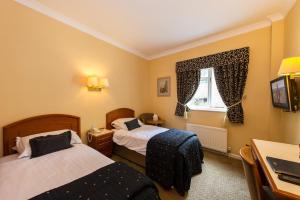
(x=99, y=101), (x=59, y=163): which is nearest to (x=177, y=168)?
(x=59, y=163)

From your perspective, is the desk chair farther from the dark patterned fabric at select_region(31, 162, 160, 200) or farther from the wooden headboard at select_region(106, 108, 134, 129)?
the wooden headboard at select_region(106, 108, 134, 129)

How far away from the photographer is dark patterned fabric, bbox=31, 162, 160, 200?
115cm

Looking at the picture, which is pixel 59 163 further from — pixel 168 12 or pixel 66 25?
pixel 168 12

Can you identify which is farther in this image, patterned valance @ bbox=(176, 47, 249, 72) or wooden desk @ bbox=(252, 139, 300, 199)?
patterned valance @ bbox=(176, 47, 249, 72)

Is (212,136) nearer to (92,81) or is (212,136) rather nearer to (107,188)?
(107,188)

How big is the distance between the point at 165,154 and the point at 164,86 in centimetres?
234

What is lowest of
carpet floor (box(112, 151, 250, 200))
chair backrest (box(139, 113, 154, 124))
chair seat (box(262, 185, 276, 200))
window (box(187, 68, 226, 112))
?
carpet floor (box(112, 151, 250, 200))

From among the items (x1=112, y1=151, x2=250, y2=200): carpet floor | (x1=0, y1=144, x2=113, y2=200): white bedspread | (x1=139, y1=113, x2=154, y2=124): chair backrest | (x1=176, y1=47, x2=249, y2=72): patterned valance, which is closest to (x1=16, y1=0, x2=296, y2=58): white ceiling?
(x1=176, y1=47, x2=249, y2=72): patterned valance

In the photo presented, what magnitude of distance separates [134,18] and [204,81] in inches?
84.4

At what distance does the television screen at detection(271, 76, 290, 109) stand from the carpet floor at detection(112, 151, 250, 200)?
131 cm

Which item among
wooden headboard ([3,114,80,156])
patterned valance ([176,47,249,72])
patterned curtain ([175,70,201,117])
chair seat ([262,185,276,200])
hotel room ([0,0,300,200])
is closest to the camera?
chair seat ([262,185,276,200])

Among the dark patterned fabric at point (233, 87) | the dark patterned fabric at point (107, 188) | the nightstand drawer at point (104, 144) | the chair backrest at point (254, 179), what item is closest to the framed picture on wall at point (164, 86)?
the dark patterned fabric at point (233, 87)

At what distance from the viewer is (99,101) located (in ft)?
10.5

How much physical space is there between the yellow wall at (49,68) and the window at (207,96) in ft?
6.70
